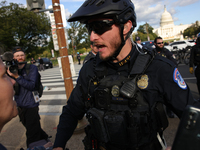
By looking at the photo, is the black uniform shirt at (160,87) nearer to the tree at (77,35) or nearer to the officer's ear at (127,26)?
the officer's ear at (127,26)

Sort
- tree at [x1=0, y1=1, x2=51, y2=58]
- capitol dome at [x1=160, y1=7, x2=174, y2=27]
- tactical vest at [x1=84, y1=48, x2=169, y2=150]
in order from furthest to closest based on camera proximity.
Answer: capitol dome at [x1=160, y1=7, x2=174, y2=27], tree at [x1=0, y1=1, x2=51, y2=58], tactical vest at [x1=84, y1=48, x2=169, y2=150]

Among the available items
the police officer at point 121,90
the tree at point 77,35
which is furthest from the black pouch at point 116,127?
the tree at point 77,35

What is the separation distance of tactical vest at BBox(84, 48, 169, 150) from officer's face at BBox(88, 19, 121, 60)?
0.76 feet

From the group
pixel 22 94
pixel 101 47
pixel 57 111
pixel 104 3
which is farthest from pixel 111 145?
pixel 57 111

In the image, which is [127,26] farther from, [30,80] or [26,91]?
[26,91]

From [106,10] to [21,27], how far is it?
1338 inches

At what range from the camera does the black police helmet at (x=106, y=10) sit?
61.9 inches

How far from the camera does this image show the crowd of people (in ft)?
4.88

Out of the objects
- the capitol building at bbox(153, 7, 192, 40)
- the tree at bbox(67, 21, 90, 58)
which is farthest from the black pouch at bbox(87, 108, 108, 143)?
the capitol building at bbox(153, 7, 192, 40)

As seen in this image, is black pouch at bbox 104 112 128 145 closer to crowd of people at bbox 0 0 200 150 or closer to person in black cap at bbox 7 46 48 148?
crowd of people at bbox 0 0 200 150

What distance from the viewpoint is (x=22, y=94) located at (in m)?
3.28

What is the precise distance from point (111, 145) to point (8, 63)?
2312 mm

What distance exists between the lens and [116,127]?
1.50m

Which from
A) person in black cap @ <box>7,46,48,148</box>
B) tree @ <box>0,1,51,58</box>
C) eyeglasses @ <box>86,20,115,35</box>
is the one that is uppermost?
tree @ <box>0,1,51,58</box>
